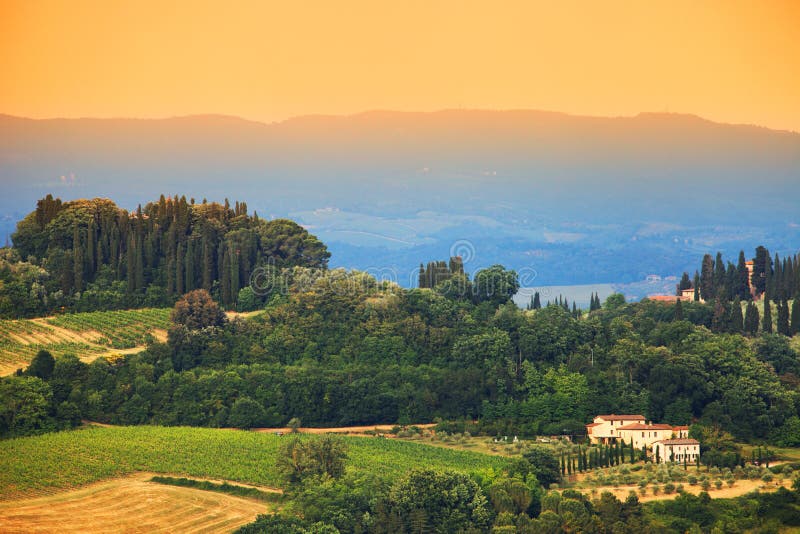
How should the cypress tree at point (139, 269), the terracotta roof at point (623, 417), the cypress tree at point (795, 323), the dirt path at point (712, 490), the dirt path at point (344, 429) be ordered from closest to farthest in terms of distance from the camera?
1. the dirt path at point (712, 490)
2. the terracotta roof at point (623, 417)
3. the dirt path at point (344, 429)
4. the cypress tree at point (139, 269)
5. the cypress tree at point (795, 323)

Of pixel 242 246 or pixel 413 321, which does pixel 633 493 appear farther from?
pixel 242 246

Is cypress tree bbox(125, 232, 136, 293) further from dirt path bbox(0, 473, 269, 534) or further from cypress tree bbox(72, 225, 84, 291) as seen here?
dirt path bbox(0, 473, 269, 534)

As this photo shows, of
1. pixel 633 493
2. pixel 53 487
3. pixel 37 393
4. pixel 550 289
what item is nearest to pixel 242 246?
pixel 37 393

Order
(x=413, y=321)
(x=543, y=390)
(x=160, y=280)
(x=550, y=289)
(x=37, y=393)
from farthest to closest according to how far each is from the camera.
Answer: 1. (x=550, y=289)
2. (x=160, y=280)
3. (x=413, y=321)
4. (x=543, y=390)
5. (x=37, y=393)

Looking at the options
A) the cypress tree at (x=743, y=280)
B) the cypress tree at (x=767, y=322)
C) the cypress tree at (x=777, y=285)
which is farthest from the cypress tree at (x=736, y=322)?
the cypress tree at (x=743, y=280)

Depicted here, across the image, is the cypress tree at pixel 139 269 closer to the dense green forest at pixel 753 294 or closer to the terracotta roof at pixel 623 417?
the terracotta roof at pixel 623 417

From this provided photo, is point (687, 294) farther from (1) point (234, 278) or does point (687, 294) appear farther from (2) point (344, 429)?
(2) point (344, 429)
